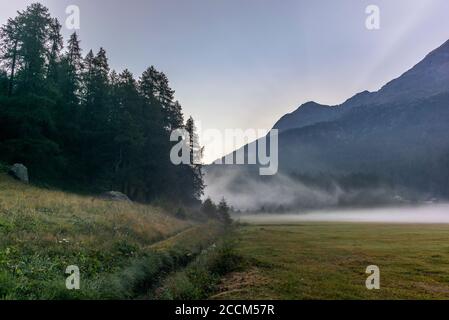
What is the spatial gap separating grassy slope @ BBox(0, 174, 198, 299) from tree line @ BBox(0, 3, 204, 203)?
50.2 feet

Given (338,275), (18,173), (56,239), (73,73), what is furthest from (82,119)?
(338,275)

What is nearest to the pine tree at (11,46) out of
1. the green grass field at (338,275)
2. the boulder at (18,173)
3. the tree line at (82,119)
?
the tree line at (82,119)

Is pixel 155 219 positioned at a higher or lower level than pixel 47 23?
lower

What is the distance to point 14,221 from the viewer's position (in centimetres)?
2305

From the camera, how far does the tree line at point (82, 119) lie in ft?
174

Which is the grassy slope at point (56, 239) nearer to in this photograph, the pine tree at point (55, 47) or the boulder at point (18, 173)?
the boulder at point (18, 173)

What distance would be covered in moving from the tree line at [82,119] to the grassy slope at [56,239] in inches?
602

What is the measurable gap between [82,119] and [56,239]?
49205 millimetres

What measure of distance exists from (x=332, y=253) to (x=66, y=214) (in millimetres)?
24157

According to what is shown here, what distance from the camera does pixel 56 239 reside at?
2203 centimetres

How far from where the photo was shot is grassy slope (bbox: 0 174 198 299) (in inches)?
601

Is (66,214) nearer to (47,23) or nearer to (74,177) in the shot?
(74,177)
